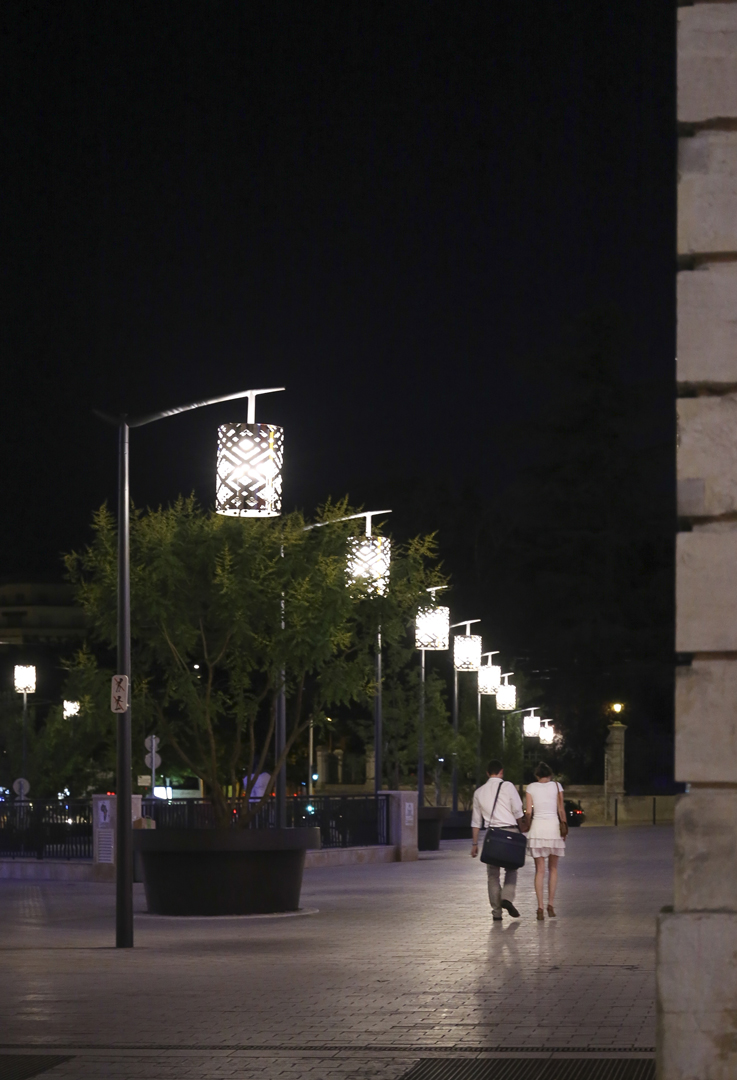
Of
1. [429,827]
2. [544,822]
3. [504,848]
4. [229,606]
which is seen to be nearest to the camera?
[504,848]

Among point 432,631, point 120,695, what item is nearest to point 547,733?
point 432,631

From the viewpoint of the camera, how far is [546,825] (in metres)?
21.4

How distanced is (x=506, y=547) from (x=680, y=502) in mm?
92742

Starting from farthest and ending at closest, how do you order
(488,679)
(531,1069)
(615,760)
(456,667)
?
(615,760) < (488,679) < (456,667) < (531,1069)

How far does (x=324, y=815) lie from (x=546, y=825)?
16348 millimetres

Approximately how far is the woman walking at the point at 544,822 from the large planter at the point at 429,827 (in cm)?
2299

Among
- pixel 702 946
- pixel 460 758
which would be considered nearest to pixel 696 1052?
pixel 702 946

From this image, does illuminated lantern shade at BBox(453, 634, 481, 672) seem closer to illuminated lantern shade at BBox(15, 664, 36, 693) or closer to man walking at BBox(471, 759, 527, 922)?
illuminated lantern shade at BBox(15, 664, 36, 693)

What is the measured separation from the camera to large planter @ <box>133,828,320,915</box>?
22.1 metres

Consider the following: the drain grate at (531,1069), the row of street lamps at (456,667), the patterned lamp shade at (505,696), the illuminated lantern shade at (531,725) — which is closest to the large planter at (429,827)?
the row of street lamps at (456,667)

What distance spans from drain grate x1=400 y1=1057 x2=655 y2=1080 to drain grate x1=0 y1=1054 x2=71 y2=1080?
6.92ft

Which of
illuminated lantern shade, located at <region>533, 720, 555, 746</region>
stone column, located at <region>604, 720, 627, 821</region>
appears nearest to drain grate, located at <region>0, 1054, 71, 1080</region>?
stone column, located at <region>604, 720, 627, 821</region>

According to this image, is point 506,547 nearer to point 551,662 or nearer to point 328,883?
point 551,662

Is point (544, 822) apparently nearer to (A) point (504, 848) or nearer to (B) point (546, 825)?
(B) point (546, 825)
